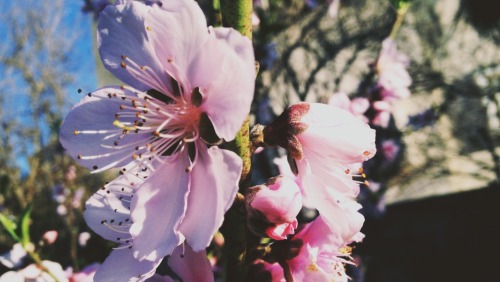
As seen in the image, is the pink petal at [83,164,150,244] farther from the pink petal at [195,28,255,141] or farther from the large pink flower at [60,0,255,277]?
the pink petal at [195,28,255,141]

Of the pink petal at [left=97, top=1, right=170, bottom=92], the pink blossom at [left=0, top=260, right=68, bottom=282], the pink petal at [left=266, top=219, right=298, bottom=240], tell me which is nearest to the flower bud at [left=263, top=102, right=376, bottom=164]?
the pink petal at [left=266, top=219, right=298, bottom=240]

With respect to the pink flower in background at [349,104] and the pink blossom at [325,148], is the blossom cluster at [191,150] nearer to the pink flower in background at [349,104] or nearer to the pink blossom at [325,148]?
the pink blossom at [325,148]

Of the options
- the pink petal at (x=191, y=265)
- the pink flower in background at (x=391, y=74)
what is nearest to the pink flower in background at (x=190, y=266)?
the pink petal at (x=191, y=265)

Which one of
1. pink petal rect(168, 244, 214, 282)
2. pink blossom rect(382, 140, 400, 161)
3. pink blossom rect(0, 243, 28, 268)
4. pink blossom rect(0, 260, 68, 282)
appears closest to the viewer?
pink petal rect(168, 244, 214, 282)

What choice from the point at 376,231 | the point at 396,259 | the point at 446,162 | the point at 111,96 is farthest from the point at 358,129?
the point at 446,162

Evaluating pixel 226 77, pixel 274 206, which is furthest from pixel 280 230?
pixel 226 77

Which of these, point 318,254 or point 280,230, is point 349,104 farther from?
point 280,230
